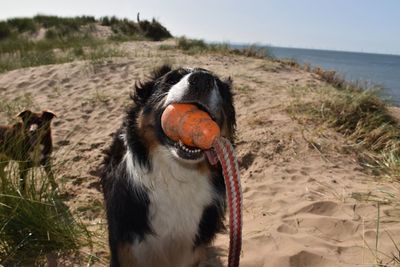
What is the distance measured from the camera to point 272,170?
499 centimetres

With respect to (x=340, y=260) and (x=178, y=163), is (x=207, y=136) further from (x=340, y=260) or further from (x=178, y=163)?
(x=340, y=260)

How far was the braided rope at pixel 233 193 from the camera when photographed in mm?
2352

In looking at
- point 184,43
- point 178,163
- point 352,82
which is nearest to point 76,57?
point 184,43

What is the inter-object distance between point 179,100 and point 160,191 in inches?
27.6

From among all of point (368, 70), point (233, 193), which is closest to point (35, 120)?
point (233, 193)

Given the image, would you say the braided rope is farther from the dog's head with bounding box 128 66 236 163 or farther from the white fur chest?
the white fur chest

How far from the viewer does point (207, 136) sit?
256 centimetres

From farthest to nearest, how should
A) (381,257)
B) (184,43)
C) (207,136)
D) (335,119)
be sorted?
(184,43)
(335,119)
(381,257)
(207,136)

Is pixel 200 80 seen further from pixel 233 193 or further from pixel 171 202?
pixel 171 202

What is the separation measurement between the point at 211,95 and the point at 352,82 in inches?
300

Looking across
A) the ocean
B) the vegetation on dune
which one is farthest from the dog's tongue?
the vegetation on dune

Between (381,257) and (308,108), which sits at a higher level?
(308,108)

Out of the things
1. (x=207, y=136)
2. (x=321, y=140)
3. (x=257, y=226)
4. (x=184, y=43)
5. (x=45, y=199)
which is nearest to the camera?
(x=207, y=136)

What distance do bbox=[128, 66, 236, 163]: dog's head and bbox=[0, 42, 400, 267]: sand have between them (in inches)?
42.0
